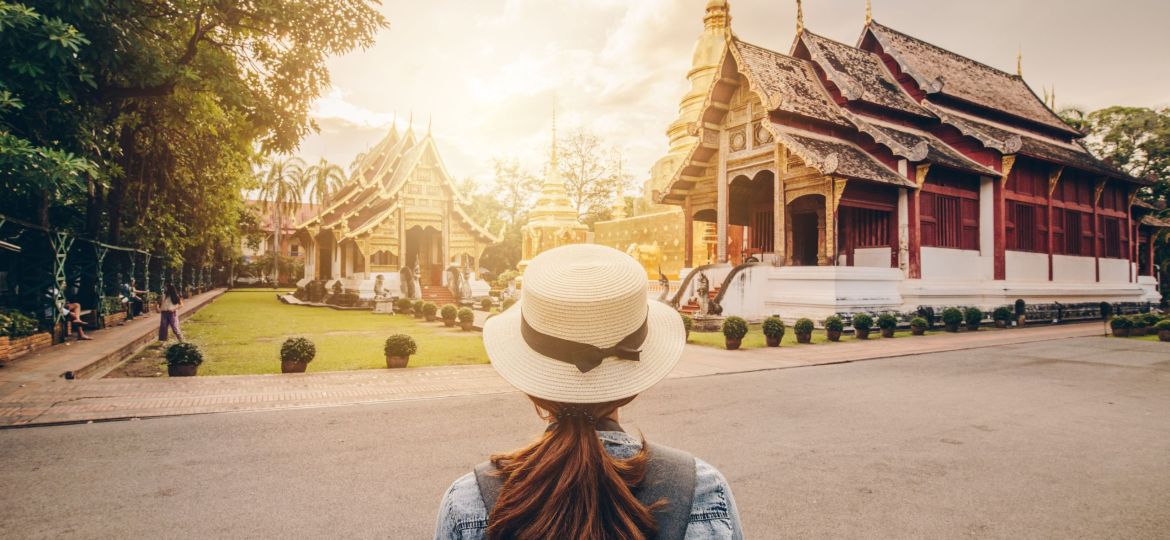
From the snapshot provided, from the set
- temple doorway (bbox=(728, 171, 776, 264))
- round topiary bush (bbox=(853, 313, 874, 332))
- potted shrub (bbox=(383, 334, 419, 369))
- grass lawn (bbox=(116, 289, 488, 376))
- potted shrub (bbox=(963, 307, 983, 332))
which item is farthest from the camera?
temple doorway (bbox=(728, 171, 776, 264))

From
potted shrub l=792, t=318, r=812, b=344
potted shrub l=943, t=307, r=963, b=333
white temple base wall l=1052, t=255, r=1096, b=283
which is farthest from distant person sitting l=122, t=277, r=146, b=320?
white temple base wall l=1052, t=255, r=1096, b=283

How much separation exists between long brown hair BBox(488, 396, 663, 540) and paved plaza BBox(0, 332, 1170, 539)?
2587 millimetres

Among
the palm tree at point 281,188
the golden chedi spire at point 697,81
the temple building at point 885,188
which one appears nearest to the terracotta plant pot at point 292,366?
the temple building at point 885,188

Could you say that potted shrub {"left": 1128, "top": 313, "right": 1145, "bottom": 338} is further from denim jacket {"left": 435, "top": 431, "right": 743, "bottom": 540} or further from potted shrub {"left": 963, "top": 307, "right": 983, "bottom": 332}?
denim jacket {"left": 435, "top": 431, "right": 743, "bottom": 540}

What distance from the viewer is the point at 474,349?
510 inches

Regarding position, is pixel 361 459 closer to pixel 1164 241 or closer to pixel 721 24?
pixel 721 24

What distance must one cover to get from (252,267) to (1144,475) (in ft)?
203

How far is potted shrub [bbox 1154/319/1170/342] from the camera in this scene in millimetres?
14484

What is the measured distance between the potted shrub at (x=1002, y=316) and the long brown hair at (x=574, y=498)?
20594 millimetres

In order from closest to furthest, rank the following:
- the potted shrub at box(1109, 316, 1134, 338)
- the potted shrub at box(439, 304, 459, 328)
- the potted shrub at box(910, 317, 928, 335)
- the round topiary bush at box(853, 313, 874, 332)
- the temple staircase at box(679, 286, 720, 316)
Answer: the round topiary bush at box(853, 313, 874, 332) → the potted shrub at box(910, 317, 928, 335) → the potted shrub at box(1109, 316, 1134, 338) → the temple staircase at box(679, 286, 720, 316) → the potted shrub at box(439, 304, 459, 328)

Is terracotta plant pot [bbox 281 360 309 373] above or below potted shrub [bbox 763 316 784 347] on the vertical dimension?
below

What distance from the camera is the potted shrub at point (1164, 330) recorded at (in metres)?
14.5

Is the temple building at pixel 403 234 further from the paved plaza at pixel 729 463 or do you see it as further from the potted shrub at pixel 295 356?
the paved plaza at pixel 729 463

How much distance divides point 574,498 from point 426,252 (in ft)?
105
